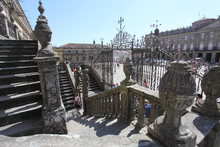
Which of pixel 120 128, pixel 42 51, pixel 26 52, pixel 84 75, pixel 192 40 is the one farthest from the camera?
pixel 192 40

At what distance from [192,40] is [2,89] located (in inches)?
1944

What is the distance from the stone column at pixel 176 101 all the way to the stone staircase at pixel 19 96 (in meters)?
Result: 2.68

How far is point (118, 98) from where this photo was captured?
3365 millimetres

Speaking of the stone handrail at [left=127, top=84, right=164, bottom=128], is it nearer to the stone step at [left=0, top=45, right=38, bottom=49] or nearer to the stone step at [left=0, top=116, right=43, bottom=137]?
the stone step at [left=0, top=116, right=43, bottom=137]

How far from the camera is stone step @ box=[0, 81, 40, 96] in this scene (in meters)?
3.00

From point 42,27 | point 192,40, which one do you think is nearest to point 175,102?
point 42,27

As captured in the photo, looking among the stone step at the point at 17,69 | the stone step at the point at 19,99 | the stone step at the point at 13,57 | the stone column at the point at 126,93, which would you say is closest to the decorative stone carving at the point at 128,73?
the stone column at the point at 126,93

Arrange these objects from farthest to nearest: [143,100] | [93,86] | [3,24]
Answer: [93,86] < [3,24] < [143,100]

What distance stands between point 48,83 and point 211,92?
326cm

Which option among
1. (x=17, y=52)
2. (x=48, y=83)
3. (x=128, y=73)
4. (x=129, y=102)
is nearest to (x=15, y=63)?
(x=17, y=52)

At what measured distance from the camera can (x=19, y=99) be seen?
9.71ft

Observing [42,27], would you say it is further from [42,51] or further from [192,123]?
[192,123]

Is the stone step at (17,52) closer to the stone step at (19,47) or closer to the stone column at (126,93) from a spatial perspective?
the stone step at (19,47)

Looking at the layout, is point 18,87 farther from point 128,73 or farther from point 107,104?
point 128,73
